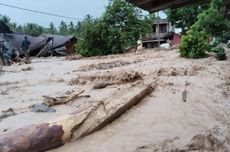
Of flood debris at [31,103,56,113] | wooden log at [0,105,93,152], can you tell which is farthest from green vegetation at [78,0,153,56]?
wooden log at [0,105,93,152]

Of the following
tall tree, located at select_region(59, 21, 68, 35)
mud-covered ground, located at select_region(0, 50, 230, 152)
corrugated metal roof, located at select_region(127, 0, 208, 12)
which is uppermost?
tall tree, located at select_region(59, 21, 68, 35)

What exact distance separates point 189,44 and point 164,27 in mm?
36345

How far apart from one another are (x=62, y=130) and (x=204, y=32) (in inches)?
629

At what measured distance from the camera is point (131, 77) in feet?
32.3

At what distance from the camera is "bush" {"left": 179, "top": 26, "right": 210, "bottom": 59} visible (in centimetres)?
1809

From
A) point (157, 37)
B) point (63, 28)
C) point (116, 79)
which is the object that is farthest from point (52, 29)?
point (116, 79)

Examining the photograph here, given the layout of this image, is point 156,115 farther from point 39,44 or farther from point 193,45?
point 39,44

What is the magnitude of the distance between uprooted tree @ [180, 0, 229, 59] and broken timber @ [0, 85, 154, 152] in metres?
12.0

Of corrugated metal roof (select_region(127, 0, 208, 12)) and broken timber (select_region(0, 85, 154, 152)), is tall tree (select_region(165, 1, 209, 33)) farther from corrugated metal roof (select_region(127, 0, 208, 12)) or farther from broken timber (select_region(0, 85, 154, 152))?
corrugated metal roof (select_region(127, 0, 208, 12))

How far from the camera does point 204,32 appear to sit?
65.0 feet

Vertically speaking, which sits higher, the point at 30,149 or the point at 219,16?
the point at 219,16

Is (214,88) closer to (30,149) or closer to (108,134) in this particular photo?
(108,134)

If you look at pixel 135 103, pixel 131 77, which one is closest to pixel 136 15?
pixel 131 77

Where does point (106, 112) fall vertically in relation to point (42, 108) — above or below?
above
